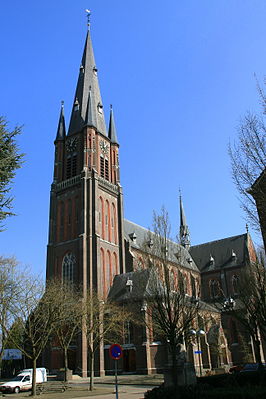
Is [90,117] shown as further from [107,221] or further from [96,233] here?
[96,233]

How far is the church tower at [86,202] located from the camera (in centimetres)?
4659

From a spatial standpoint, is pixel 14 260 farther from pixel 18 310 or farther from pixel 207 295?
pixel 207 295

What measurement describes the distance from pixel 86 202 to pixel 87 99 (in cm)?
1987

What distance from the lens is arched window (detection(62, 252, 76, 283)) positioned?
47.2 meters

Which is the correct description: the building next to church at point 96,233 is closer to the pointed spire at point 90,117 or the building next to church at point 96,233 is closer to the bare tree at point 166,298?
the pointed spire at point 90,117

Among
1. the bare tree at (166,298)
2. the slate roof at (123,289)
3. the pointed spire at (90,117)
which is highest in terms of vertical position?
the pointed spire at (90,117)

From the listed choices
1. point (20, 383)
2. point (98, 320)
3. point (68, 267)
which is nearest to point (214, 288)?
point (68, 267)

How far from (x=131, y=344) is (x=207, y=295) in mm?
29071

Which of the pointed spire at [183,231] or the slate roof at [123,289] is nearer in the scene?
the slate roof at [123,289]

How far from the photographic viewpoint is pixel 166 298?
63.5ft

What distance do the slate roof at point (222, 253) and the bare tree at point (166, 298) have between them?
47567 mm

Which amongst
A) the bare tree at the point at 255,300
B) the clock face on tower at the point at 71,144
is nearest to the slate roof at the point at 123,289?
the bare tree at the point at 255,300

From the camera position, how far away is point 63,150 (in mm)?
57688

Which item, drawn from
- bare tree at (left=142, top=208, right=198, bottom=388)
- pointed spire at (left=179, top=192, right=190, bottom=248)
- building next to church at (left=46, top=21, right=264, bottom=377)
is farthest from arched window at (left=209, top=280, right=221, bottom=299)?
bare tree at (left=142, top=208, right=198, bottom=388)
